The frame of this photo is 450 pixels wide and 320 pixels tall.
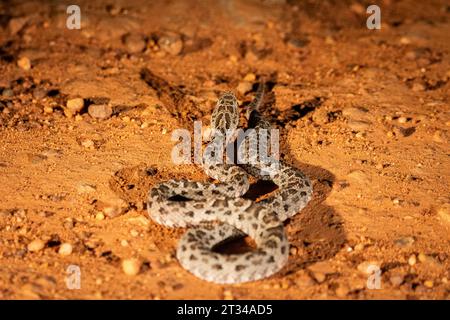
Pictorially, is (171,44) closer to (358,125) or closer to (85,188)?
(358,125)

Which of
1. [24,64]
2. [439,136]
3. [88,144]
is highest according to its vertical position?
[24,64]

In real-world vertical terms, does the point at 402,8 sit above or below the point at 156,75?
above

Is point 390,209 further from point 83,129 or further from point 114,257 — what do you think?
point 83,129

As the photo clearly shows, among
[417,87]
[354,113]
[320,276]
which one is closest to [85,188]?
[320,276]

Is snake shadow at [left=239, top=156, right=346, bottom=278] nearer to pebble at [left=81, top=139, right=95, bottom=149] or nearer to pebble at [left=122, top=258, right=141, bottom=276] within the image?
pebble at [left=122, top=258, right=141, bottom=276]

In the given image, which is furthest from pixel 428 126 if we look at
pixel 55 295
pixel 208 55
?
pixel 55 295
